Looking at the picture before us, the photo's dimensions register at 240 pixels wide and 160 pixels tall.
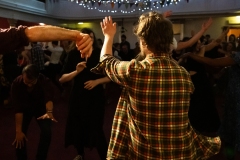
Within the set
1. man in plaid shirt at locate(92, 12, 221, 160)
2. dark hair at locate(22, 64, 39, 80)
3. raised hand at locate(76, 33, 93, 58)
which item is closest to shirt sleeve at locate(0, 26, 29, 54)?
raised hand at locate(76, 33, 93, 58)

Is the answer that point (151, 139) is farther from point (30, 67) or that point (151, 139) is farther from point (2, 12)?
point (2, 12)

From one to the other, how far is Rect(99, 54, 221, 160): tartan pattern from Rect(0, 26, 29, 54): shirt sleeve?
0.43 m

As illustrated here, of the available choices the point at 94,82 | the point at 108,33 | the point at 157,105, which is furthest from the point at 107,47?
the point at 94,82

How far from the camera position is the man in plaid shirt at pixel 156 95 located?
1.45 meters

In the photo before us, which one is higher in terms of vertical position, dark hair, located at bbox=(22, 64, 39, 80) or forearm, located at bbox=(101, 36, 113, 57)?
forearm, located at bbox=(101, 36, 113, 57)

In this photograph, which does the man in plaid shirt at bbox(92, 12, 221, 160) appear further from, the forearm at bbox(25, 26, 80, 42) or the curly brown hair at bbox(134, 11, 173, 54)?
the forearm at bbox(25, 26, 80, 42)

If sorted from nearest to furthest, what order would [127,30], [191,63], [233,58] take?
[233,58], [191,63], [127,30]

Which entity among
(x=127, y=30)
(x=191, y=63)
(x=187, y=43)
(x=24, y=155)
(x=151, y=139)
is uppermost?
(x=127, y=30)

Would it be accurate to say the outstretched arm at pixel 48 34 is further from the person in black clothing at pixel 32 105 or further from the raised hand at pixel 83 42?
the person in black clothing at pixel 32 105

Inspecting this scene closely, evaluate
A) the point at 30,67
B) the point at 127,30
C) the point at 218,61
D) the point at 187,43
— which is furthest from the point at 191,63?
the point at 127,30

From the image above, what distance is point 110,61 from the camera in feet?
5.02

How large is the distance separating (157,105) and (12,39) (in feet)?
2.28

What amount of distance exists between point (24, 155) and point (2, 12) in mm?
7379

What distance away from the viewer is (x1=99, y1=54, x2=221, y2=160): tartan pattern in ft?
4.75
